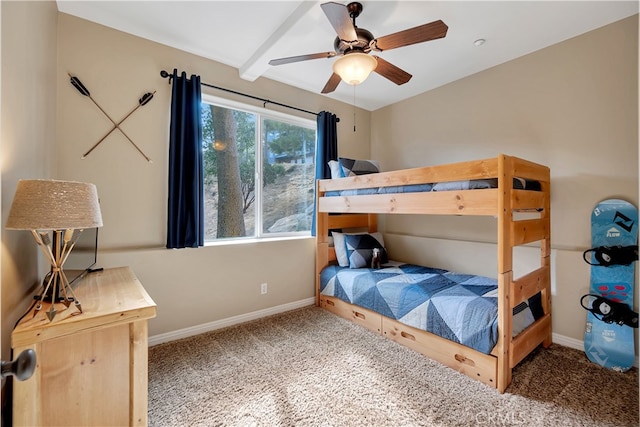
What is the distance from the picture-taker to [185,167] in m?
2.46

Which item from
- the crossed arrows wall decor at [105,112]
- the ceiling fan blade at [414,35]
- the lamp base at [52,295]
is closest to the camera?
the lamp base at [52,295]

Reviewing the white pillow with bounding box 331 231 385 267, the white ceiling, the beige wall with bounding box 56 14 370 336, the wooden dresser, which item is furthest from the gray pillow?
the wooden dresser

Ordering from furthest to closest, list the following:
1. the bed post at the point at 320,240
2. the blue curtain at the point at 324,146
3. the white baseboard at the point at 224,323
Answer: the blue curtain at the point at 324,146 < the bed post at the point at 320,240 < the white baseboard at the point at 224,323

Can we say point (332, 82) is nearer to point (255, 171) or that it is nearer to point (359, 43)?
point (359, 43)

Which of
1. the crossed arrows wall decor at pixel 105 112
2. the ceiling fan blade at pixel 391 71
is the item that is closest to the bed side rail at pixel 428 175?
the ceiling fan blade at pixel 391 71

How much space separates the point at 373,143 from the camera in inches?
161

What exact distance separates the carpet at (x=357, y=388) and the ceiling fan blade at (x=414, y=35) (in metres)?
2.16

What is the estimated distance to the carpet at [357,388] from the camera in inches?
61.6

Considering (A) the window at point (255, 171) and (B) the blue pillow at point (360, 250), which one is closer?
(A) the window at point (255, 171)

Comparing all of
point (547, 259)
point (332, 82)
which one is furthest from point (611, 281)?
point (332, 82)

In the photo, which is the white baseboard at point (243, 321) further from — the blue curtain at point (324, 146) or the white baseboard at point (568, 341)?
the blue curtain at point (324, 146)

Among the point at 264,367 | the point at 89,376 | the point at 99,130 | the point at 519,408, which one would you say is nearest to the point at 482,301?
the point at 519,408

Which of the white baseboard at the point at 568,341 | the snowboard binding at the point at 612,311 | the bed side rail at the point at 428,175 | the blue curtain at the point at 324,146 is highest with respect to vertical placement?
the blue curtain at the point at 324,146

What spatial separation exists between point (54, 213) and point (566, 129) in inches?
136
